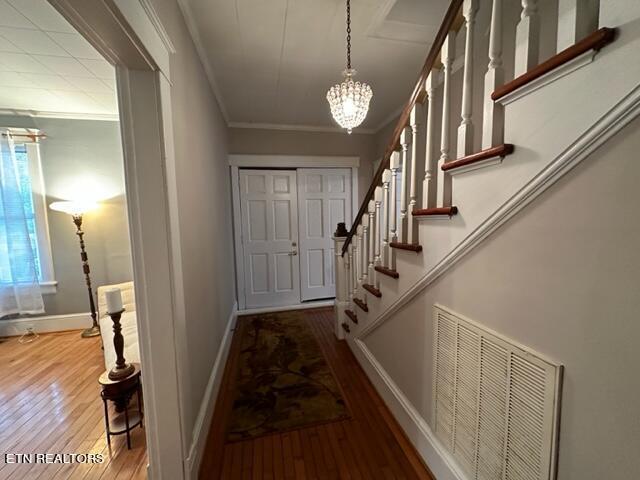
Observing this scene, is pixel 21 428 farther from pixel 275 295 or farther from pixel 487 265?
pixel 487 265

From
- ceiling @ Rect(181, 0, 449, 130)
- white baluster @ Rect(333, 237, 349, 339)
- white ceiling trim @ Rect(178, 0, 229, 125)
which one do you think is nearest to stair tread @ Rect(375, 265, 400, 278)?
white baluster @ Rect(333, 237, 349, 339)

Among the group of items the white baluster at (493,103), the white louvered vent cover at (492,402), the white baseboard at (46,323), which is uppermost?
the white baluster at (493,103)

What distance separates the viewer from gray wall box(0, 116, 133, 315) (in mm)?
3025

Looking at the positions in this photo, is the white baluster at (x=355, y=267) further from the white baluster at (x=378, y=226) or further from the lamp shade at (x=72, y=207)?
the lamp shade at (x=72, y=207)

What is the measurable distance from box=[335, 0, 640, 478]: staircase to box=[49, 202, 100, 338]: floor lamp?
3.27 m

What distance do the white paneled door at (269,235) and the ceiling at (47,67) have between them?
1.68 metres

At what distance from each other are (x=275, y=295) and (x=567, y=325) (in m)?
3.46

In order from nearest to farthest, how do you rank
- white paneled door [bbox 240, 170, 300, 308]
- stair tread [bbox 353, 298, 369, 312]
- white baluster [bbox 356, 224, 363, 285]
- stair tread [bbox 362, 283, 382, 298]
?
stair tread [bbox 362, 283, 382, 298]
stair tread [bbox 353, 298, 369, 312]
white baluster [bbox 356, 224, 363, 285]
white paneled door [bbox 240, 170, 300, 308]

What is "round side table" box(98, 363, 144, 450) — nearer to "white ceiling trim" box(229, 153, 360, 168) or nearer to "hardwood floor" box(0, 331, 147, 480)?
"hardwood floor" box(0, 331, 147, 480)

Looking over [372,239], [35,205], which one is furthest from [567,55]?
[35,205]

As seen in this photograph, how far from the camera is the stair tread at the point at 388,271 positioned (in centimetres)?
164

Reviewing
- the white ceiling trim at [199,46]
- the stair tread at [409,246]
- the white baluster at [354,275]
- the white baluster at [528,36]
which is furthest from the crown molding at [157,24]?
the white baluster at [354,275]

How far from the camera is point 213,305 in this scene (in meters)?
2.17

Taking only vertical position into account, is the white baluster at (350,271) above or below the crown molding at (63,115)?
below
